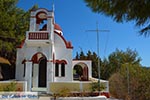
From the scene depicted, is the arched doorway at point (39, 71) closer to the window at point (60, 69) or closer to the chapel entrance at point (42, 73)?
the chapel entrance at point (42, 73)

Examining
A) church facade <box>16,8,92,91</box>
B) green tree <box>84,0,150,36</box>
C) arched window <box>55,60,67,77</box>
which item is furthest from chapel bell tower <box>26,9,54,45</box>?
green tree <box>84,0,150,36</box>

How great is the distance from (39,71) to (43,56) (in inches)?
60.4

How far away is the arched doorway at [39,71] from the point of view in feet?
76.0

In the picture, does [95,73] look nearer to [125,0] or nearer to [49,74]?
[49,74]

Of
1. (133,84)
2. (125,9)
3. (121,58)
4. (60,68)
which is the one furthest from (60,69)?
(121,58)

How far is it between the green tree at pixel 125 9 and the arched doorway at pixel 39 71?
53.5 feet

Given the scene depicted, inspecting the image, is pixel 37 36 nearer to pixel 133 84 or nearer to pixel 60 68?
pixel 60 68

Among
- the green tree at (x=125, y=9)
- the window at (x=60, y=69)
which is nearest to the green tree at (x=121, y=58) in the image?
the window at (x=60, y=69)

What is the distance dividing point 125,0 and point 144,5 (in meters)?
0.51

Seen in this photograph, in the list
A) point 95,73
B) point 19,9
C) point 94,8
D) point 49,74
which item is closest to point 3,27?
point 19,9

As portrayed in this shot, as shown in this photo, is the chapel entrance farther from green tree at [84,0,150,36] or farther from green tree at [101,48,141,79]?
green tree at [101,48,141,79]

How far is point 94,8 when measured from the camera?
7.22 meters

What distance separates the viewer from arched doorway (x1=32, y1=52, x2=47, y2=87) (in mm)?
23172

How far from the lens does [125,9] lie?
6582 mm
